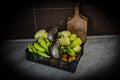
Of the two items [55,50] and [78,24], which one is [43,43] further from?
[78,24]

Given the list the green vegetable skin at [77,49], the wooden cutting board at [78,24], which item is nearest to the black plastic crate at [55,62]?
the green vegetable skin at [77,49]

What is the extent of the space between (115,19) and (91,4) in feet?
0.73

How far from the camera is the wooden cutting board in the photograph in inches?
55.8

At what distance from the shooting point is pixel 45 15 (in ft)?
4.78

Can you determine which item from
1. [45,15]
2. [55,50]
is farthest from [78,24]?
[55,50]

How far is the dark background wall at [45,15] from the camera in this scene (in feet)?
4.65

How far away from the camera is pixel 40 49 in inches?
47.8

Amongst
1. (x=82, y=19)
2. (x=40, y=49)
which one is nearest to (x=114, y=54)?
(x=82, y=19)

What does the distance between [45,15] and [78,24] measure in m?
0.25

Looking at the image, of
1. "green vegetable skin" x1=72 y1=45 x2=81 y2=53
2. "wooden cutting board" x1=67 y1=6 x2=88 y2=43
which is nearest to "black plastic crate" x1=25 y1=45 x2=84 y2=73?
"green vegetable skin" x1=72 y1=45 x2=81 y2=53

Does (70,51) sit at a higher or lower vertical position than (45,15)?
lower

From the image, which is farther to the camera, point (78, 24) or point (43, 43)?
point (78, 24)

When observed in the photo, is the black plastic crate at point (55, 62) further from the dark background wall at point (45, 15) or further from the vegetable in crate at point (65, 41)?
the dark background wall at point (45, 15)

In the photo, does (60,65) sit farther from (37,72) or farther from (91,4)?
(91,4)
